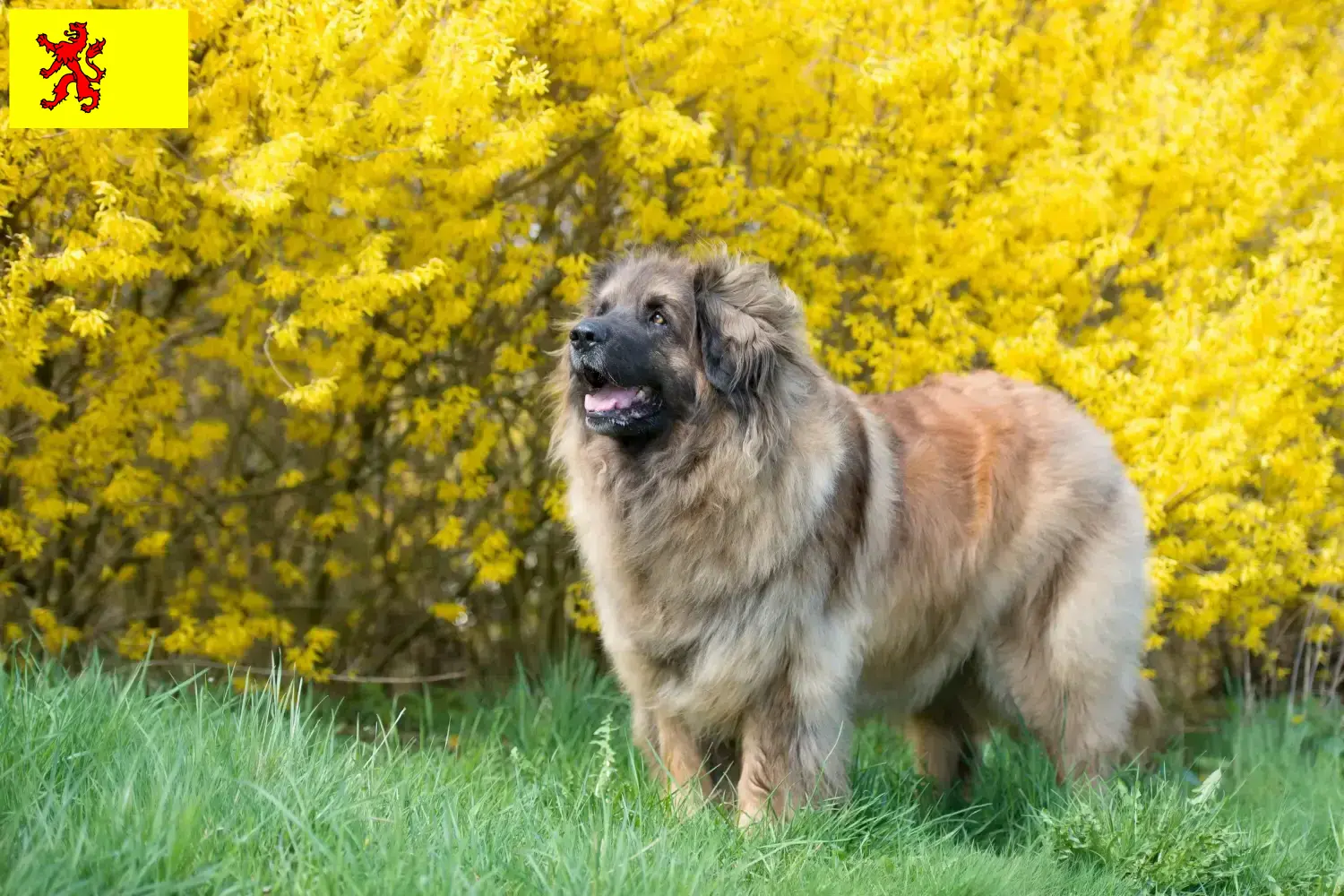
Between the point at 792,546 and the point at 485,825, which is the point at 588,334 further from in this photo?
the point at 485,825

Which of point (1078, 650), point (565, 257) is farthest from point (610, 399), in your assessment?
point (565, 257)

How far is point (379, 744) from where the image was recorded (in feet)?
12.6

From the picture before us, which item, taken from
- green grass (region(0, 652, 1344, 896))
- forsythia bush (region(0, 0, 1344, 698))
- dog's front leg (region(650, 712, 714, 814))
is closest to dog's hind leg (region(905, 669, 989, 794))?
green grass (region(0, 652, 1344, 896))

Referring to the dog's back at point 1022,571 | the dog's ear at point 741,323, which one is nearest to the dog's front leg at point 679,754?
the dog's back at point 1022,571

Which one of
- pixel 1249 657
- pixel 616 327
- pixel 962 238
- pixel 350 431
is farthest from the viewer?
pixel 1249 657

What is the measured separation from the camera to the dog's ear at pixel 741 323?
3906 mm

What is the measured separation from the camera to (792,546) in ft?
12.8

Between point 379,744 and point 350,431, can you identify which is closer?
point 379,744

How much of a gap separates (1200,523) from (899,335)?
4.76ft

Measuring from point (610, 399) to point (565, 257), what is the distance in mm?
1917

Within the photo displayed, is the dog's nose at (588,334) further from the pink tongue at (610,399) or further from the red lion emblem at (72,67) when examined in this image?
the red lion emblem at (72,67)

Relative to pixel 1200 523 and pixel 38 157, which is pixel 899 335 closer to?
pixel 1200 523

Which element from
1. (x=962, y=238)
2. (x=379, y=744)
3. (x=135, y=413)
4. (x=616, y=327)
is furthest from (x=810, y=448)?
(x=135, y=413)

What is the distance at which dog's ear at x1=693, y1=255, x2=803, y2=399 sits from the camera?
154 inches
